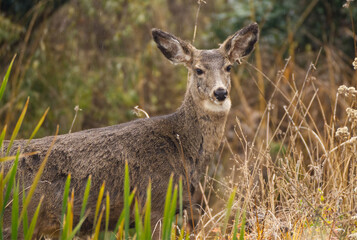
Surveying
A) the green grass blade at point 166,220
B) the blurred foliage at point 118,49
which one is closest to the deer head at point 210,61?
the green grass blade at point 166,220

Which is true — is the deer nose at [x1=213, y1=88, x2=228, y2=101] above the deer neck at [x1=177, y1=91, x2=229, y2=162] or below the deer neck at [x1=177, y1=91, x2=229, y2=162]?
above

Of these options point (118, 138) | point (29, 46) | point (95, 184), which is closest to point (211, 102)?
point (118, 138)

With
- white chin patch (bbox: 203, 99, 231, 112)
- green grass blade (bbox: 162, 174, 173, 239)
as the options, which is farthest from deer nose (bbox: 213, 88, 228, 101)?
green grass blade (bbox: 162, 174, 173, 239)

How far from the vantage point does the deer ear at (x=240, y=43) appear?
5508 millimetres

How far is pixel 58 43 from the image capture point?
1009cm

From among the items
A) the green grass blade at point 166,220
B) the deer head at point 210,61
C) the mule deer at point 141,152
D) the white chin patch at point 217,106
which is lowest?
the green grass blade at point 166,220

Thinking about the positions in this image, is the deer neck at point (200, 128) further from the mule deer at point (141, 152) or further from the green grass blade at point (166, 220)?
the green grass blade at point (166, 220)

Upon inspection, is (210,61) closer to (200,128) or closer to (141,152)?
(200,128)

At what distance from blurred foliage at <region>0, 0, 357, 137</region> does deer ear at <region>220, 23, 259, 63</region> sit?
2.56 meters

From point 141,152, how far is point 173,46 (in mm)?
1238

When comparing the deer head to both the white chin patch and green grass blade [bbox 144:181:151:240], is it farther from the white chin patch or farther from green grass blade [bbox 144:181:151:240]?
green grass blade [bbox 144:181:151:240]

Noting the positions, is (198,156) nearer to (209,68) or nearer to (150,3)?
(209,68)

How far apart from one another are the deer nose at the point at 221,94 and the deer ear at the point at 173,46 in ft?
2.27

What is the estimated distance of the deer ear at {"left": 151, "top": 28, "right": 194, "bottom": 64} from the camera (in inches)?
216
